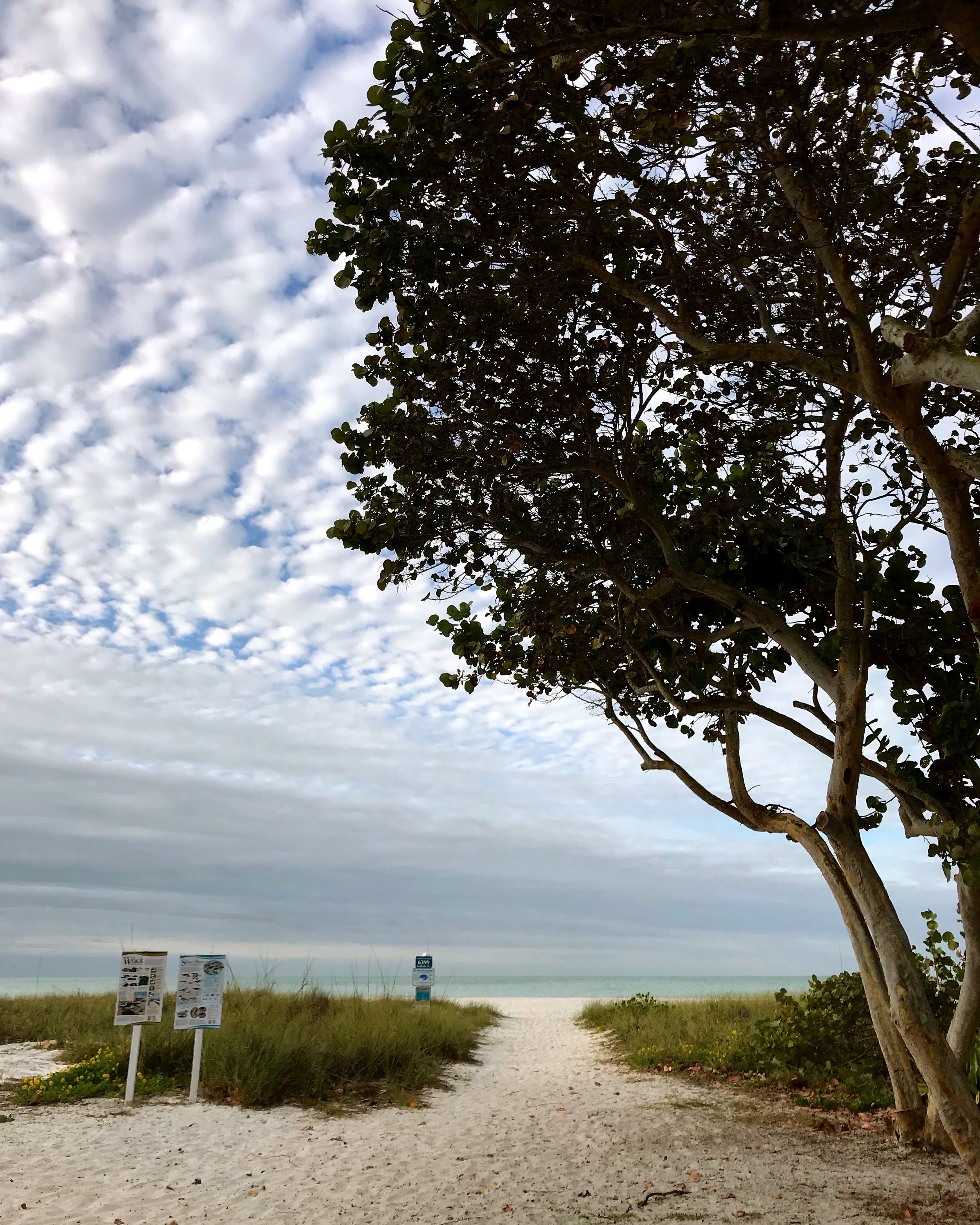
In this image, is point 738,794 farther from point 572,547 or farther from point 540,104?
point 540,104

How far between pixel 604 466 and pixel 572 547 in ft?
2.96

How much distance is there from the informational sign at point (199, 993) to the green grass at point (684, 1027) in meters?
6.18

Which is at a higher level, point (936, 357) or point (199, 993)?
point (936, 357)

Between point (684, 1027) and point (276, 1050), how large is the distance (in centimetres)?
727

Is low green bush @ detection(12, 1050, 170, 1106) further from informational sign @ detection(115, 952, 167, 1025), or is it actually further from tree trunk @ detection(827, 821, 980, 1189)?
tree trunk @ detection(827, 821, 980, 1189)

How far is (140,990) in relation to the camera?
9.59 m

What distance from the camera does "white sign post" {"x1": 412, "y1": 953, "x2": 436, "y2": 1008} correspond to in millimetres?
17984

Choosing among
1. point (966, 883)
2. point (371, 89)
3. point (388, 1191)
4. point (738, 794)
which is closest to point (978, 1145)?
point (966, 883)

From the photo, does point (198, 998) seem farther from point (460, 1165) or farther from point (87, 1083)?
point (460, 1165)

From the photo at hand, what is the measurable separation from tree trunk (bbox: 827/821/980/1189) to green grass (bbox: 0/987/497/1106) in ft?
19.3

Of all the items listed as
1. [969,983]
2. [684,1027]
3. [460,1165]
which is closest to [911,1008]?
[969,983]

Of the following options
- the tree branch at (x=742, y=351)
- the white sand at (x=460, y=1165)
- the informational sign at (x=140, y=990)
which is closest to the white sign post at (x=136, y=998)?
the informational sign at (x=140, y=990)

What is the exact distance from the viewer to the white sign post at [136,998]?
9461 millimetres

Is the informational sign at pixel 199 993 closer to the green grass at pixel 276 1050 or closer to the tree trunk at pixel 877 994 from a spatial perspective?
the green grass at pixel 276 1050
